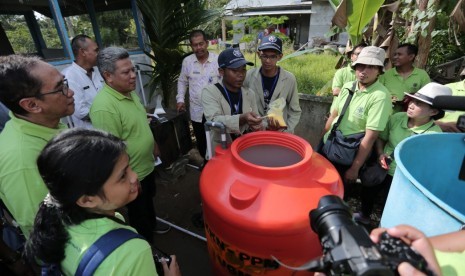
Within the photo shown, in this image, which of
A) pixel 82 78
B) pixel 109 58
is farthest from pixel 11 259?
pixel 82 78

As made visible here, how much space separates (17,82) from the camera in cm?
127

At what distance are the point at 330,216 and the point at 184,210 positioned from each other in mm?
2597

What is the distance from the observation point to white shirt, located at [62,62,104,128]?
2.78 meters

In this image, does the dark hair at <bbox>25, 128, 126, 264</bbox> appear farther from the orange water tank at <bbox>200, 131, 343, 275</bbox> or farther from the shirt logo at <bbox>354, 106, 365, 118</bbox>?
the shirt logo at <bbox>354, 106, 365, 118</bbox>

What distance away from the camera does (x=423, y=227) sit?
1.25 m

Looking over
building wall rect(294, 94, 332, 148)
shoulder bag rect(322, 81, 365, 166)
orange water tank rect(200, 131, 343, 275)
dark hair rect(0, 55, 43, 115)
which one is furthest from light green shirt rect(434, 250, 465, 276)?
building wall rect(294, 94, 332, 148)

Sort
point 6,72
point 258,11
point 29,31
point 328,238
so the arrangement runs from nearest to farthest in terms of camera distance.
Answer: point 328,238
point 6,72
point 29,31
point 258,11

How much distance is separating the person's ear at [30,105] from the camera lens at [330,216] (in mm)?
1492

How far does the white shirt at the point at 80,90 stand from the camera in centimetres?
278

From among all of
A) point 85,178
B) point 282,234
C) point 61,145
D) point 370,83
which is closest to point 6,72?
point 61,145

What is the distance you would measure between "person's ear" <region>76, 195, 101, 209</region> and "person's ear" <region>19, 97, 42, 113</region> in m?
0.72

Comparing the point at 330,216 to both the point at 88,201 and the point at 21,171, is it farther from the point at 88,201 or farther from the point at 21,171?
the point at 21,171

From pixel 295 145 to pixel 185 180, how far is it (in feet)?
8.19

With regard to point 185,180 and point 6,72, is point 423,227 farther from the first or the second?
point 185,180
